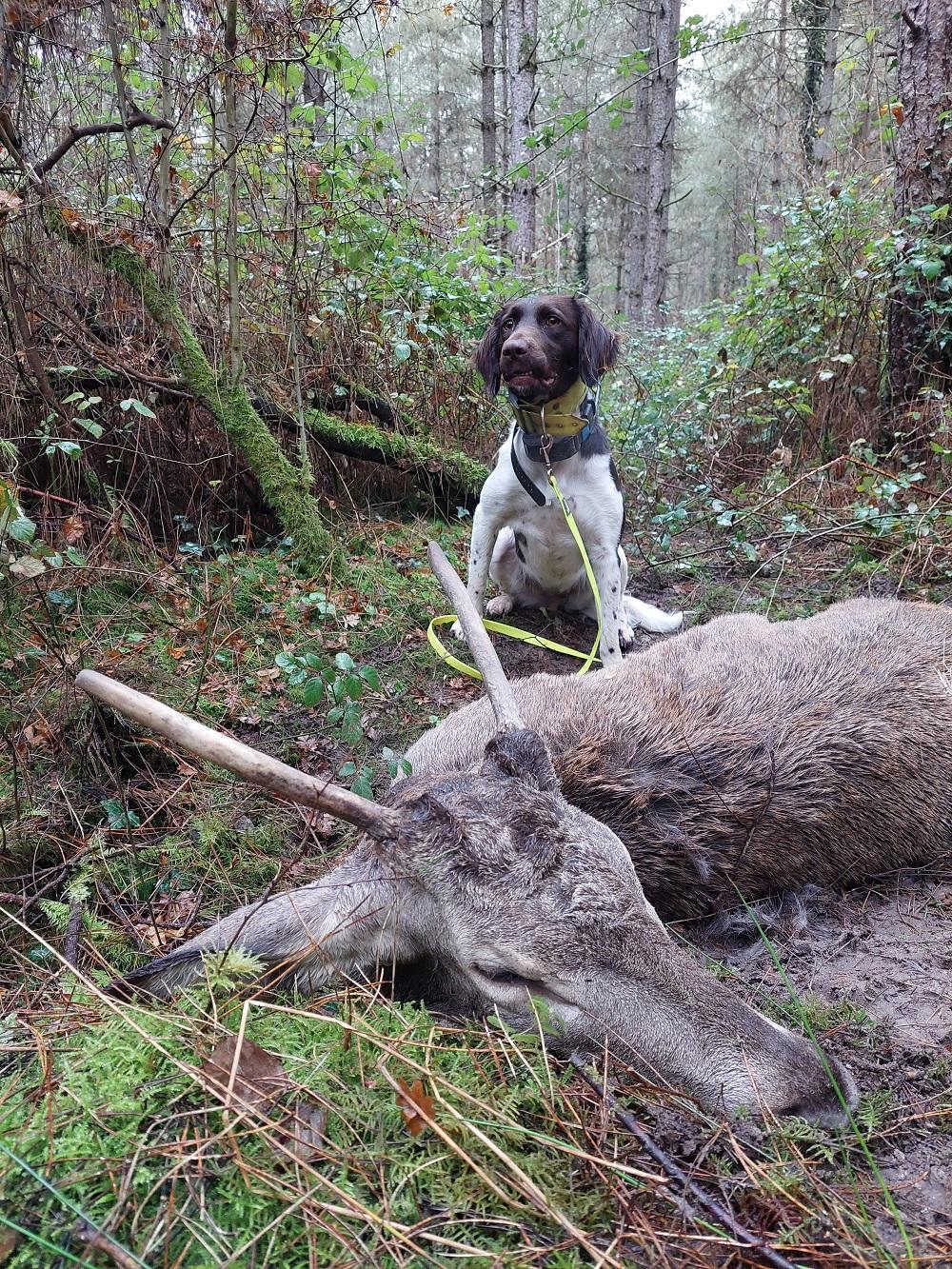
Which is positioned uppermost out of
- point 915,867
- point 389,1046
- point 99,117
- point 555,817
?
point 99,117

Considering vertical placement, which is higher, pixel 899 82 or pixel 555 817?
pixel 899 82

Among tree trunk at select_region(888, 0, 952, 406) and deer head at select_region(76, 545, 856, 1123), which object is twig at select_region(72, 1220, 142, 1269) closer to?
deer head at select_region(76, 545, 856, 1123)

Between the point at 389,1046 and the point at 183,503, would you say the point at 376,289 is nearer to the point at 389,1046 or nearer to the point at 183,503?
the point at 183,503

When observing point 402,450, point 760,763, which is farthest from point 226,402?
point 760,763

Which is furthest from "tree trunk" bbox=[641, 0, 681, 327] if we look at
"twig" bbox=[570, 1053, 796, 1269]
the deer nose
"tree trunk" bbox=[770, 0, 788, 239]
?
"twig" bbox=[570, 1053, 796, 1269]

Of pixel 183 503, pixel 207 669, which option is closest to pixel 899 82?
pixel 183 503

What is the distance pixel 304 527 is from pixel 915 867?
389 centimetres

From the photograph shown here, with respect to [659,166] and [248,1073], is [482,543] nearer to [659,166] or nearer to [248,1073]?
[248,1073]

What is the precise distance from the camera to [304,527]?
5.25 metres

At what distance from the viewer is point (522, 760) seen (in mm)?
2455

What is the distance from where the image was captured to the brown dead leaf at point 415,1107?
5.28 feet

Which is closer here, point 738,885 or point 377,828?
point 377,828

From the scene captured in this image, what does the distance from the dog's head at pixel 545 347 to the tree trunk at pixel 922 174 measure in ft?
9.57

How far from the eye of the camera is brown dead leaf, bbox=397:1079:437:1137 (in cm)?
161
